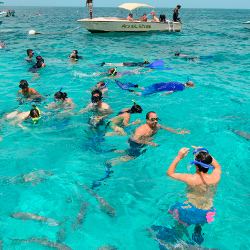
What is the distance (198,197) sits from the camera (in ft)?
12.1

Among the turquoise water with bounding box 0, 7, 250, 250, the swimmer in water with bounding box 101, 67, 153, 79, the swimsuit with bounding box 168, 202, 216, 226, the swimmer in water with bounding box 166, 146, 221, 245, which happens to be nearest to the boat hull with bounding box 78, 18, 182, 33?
the swimmer in water with bounding box 101, 67, 153, 79

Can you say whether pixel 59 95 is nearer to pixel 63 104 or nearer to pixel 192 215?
pixel 63 104

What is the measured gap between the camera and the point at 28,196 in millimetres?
4324

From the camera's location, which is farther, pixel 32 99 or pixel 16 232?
pixel 32 99

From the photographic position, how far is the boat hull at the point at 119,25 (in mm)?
21734

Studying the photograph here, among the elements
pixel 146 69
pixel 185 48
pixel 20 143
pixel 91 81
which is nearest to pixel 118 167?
pixel 20 143

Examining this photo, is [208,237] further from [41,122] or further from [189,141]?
[41,122]

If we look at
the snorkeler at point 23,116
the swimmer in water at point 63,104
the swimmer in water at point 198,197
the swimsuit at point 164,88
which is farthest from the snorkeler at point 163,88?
the swimmer in water at point 198,197

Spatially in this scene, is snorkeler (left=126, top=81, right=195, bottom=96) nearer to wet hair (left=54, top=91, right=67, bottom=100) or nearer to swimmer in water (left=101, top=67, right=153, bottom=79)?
swimmer in water (left=101, top=67, right=153, bottom=79)

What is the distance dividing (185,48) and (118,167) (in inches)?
586

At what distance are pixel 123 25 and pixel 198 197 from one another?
69.6 feet

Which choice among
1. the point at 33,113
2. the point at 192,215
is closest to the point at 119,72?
the point at 33,113

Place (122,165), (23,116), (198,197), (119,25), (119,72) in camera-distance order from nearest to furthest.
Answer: (198,197) < (122,165) < (23,116) < (119,72) < (119,25)

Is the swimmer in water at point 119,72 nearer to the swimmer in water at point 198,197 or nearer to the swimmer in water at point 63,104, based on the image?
the swimmer in water at point 63,104
